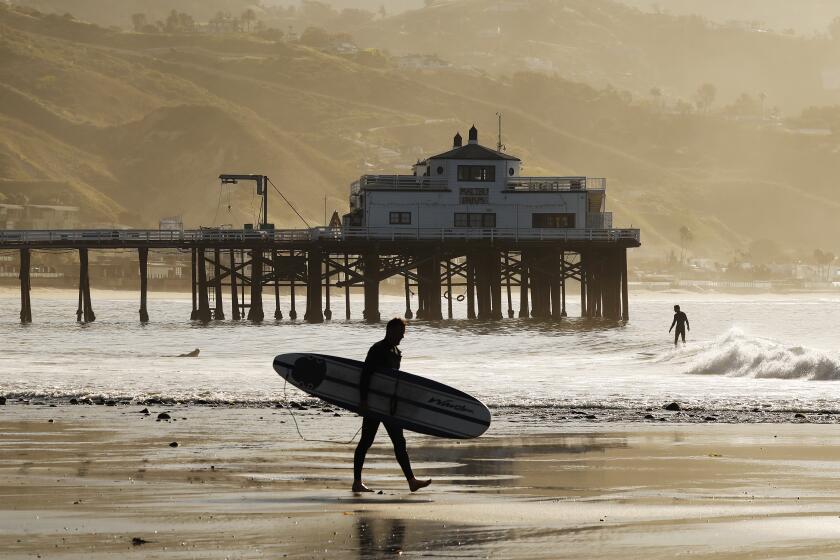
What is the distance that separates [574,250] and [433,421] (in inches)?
2456

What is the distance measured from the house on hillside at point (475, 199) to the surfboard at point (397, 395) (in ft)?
198

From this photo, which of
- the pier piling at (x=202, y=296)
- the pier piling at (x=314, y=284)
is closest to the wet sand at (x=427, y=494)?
the pier piling at (x=314, y=284)

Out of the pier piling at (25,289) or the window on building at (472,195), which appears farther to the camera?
the pier piling at (25,289)

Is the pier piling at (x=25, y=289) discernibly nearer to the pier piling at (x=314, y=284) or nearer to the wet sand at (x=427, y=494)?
the pier piling at (x=314, y=284)

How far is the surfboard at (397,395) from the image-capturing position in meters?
14.0

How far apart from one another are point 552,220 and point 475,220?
4.37 meters

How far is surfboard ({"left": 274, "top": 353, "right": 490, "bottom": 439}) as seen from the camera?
1401 cm

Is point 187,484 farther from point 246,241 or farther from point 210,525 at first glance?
point 246,241

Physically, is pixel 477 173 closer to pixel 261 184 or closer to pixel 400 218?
pixel 400 218

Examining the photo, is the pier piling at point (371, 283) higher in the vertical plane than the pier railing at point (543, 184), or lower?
lower

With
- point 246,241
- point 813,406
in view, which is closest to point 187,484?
point 813,406

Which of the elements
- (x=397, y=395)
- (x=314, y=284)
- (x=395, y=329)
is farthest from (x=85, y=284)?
(x=395, y=329)

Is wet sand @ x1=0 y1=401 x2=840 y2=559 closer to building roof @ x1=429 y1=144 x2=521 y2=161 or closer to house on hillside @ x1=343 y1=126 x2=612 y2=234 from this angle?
house on hillside @ x1=343 y1=126 x2=612 y2=234

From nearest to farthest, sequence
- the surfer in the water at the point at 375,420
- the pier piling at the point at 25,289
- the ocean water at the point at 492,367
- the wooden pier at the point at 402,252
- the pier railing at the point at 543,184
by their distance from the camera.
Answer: the surfer in the water at the point at 375,420, the ocean water at the point at 492,367, the wooden pier at the point at 402,252, the pier railing at the point at 543,184, the pier piling at the point at 25,289
